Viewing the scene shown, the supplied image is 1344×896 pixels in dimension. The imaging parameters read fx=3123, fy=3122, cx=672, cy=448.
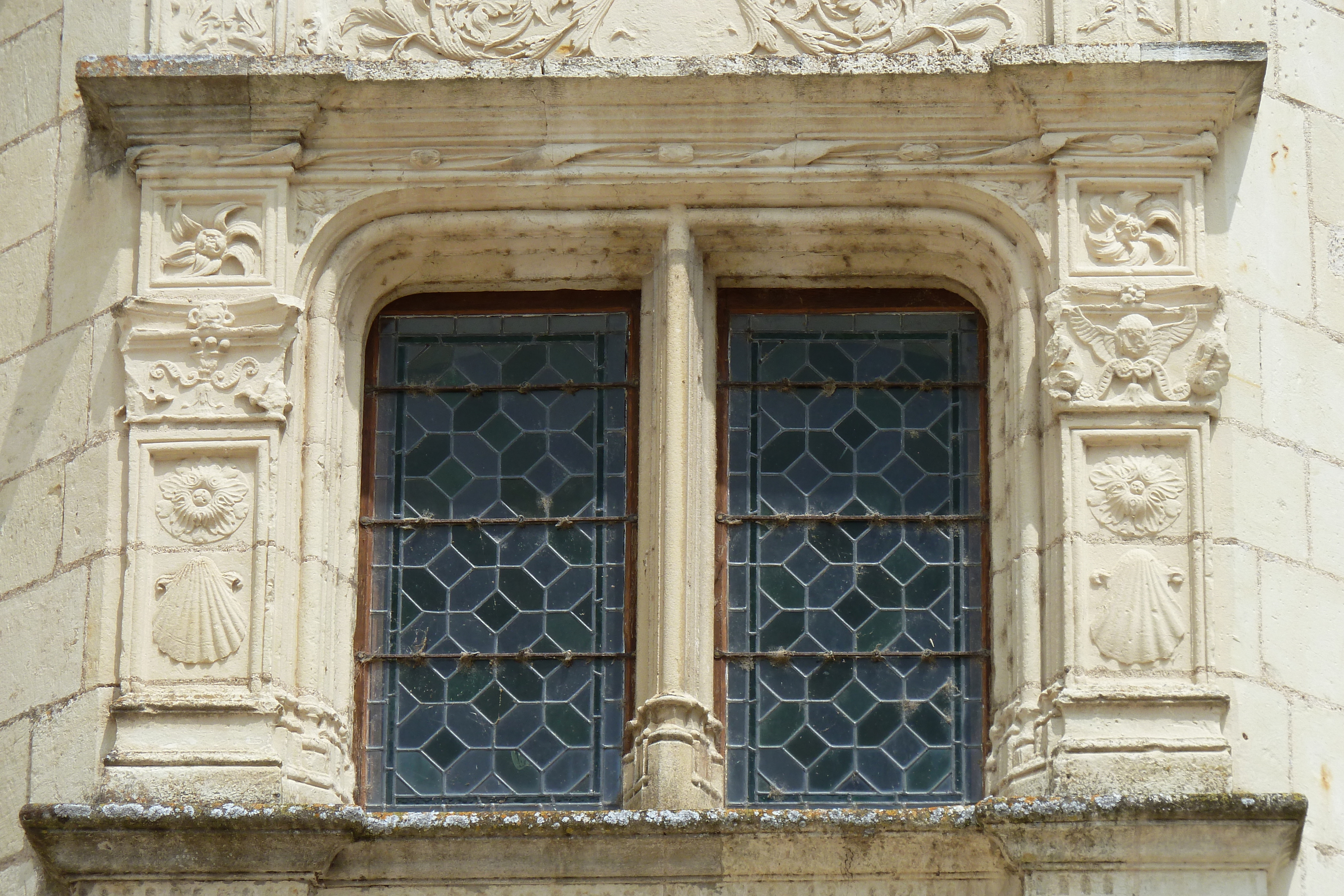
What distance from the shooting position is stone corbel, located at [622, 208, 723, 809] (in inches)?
344

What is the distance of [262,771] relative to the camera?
27.9 feet

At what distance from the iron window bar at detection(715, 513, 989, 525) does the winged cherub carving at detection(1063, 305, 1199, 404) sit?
576 mm

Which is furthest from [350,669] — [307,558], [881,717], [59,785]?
[881,717]

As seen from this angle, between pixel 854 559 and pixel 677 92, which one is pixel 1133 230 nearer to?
pixel 854 559

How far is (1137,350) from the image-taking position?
8859 mm

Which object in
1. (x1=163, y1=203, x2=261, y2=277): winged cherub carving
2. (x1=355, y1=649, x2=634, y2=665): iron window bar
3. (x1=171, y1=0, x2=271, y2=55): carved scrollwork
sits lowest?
(x1=355, y1=649, x2=634, y2=665): iron window bar

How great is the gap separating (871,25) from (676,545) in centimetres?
173

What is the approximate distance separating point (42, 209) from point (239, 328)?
826 mm

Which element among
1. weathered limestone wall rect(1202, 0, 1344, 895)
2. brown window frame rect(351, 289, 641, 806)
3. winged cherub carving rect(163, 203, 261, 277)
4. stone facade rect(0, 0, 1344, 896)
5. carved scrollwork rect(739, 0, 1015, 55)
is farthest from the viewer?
carved scrollwork rect(739, 0, 1015, 55)

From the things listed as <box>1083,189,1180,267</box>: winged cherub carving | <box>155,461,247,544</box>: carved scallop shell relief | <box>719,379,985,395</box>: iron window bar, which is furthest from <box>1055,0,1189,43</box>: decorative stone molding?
<box>155,461,247,544</box>: carved scallop shell relief

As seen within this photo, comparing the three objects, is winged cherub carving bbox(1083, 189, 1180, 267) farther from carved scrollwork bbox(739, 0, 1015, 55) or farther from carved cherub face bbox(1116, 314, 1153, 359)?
carved scrollwork bbox(739, 0, 1015, 55)

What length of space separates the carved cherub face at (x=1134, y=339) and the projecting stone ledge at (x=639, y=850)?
1.40 meters

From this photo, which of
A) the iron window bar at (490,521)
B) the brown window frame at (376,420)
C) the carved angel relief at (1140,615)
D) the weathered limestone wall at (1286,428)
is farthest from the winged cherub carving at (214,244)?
the weathered limestone wall at (1286,428)

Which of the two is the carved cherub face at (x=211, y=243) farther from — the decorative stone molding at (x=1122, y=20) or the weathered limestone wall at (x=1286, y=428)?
the weathered limestone wall at (x=1286, y=428)
